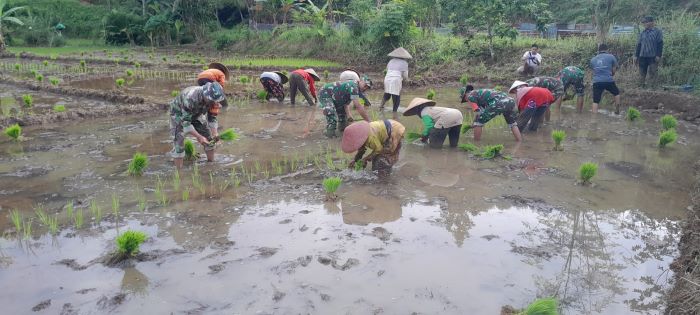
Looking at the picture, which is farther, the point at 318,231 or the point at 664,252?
the point at 318,231

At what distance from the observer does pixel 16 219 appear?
4367 mm

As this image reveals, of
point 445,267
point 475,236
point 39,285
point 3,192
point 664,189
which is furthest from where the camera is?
point 664,189

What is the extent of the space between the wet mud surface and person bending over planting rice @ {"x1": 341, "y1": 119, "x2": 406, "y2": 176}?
0.22 meters

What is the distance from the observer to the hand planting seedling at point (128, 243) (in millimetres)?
3783

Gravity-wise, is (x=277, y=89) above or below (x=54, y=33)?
below

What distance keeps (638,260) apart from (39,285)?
4.47m

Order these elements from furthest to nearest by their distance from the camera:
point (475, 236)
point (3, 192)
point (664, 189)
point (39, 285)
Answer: point (664, 189) → point (3, 192) → point (475, 236) → point (39, 285)

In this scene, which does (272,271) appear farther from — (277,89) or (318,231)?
(277,89)

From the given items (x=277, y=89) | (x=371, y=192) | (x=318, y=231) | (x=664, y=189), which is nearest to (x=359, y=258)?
(x=318, y=231)

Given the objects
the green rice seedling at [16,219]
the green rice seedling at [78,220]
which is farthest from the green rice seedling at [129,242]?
the green rice seedling at [16,219]

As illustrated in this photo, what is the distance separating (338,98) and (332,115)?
0.28 meters

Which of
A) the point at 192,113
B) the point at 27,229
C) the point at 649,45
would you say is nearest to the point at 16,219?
the point at 27,229

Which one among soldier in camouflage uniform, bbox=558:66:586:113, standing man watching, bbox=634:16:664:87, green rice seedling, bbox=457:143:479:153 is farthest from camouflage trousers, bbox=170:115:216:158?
standing man watching, bbox=634:16:664:87

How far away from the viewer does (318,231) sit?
4508 mm
